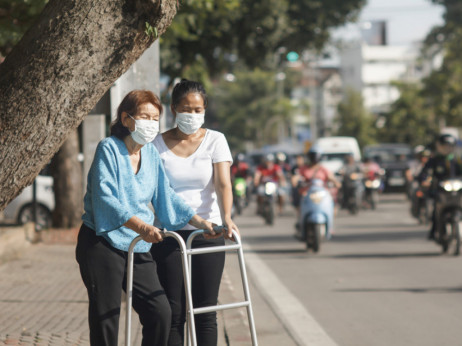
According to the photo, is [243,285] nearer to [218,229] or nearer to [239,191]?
[218,229]

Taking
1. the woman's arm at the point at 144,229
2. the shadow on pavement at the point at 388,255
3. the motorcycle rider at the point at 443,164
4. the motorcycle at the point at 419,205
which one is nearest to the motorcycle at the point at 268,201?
the motorcycle at the point at 419,205

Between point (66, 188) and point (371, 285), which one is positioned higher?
point (66, 188)

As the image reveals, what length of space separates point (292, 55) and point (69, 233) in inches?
246

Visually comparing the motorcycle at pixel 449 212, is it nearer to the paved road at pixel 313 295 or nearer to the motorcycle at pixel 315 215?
the paved road at pixel 313 295

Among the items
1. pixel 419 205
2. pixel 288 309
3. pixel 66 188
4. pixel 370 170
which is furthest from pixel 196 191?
pixel 370 170

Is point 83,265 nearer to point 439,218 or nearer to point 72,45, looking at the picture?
point 72,45

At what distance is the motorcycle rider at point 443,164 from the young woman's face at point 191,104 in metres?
8.84

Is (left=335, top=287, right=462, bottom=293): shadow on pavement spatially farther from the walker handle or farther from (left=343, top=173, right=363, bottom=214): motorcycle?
(left=343, top=173, right=363, bottom=214): motorcycle

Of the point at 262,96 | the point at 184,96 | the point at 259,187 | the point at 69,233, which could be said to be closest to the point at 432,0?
the point at 259,187

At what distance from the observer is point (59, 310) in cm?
845

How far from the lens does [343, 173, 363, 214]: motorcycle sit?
24.6 meters

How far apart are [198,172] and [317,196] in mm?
9277

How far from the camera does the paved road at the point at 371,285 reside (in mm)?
7777

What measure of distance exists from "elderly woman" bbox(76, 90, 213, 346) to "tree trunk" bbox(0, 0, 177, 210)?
0.25 metres
